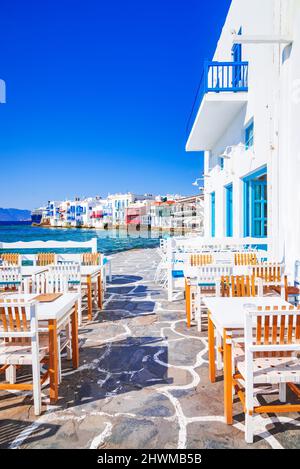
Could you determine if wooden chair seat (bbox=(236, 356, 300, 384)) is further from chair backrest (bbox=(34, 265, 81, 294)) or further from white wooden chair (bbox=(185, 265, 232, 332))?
chair backrest (bbox=(34, 265, 81, 294))

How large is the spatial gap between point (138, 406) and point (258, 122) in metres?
7.11

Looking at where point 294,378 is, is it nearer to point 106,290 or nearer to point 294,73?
point 294,73

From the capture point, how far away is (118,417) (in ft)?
9.00

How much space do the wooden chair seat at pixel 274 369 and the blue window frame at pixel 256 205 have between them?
22.9 feet

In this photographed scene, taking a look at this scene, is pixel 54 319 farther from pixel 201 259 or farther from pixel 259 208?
pixel 259 208

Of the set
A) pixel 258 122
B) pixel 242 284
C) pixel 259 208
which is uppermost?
pixel 258 122

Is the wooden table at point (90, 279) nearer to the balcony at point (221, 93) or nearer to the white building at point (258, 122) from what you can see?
the white building at point (258, 122)

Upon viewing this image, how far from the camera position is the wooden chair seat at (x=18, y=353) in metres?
2.75

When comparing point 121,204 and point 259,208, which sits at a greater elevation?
point 121,204

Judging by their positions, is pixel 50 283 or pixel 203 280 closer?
pixel 50 283

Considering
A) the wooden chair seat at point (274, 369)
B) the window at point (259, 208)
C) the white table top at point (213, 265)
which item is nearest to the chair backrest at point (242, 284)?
the white table top at point (213, 265)

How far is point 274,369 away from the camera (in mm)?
2475

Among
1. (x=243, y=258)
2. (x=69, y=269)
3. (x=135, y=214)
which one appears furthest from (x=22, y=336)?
(x=135, y=214)

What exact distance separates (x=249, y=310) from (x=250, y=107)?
25.8ft
